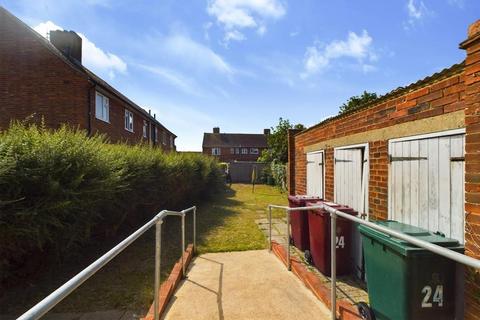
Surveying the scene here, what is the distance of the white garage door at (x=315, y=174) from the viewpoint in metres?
7.53

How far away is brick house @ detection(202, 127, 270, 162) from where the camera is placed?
5475cm

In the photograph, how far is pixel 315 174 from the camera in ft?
26.1

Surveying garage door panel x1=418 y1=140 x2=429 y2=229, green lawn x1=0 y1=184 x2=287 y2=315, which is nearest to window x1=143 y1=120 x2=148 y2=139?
green lawn x1=0 y1=184 x2=287 y2=315

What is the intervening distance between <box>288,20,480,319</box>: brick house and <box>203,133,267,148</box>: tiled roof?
48.9 m

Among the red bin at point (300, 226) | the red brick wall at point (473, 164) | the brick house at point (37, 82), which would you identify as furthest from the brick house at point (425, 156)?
the brick house at point (37, 82)

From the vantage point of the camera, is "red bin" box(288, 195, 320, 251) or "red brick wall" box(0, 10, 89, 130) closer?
"red bin" box(288, 195, 320, 251)

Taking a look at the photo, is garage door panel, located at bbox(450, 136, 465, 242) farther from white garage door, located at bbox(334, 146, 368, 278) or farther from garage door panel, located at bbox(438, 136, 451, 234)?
white garage door, located at bbox(334, 146, 368, 278)

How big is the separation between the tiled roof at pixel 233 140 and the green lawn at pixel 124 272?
45075 mm

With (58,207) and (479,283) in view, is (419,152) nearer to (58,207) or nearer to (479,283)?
(479,283)

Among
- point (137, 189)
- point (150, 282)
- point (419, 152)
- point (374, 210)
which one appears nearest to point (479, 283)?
point (419, 152)

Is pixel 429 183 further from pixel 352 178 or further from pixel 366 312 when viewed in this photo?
pixel 352 178

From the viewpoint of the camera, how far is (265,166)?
29.1 m

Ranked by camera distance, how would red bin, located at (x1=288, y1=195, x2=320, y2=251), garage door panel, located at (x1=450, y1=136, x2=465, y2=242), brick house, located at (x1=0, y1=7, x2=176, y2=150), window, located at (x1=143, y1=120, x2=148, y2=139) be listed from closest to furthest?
1. garage door panel, located at (x1=450, y1=136, x2=465, y2=242)
2. red bin, located at (x1=288, y1=195, x2=320, y2=251)
3. brick house, located at (x1=0, y1=7, x2=176, y2=150)
4. window, located at (x1=143, y1=120, x2=148, y2=139)

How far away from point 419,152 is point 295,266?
2.35m
